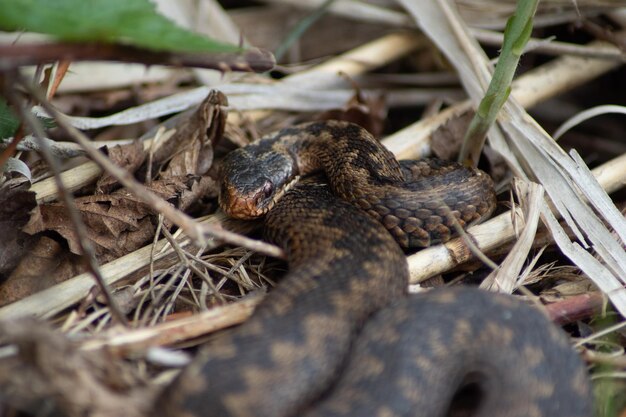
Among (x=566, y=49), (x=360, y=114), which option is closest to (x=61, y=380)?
(x=360, y=114)

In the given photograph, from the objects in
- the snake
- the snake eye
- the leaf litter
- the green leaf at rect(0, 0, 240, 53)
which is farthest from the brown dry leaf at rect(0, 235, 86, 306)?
the green leaf at rect(0, 0, 240, 53)

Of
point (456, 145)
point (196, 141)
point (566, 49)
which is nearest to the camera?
point (196, 141)

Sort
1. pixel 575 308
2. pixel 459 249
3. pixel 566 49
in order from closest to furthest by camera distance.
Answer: pixel 575 308 → pixel 459 249 → pixel 566 49

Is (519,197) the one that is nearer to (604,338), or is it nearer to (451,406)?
(604,338)

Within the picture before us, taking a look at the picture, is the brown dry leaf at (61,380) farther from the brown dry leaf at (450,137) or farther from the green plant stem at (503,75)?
the brown dry leaf at (450,137)

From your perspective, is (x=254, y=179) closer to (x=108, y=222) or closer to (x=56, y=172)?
(x=108, y=222)

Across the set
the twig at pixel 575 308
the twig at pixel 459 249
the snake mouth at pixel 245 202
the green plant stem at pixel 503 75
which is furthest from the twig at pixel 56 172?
the green plant stem at pixel 503 75
